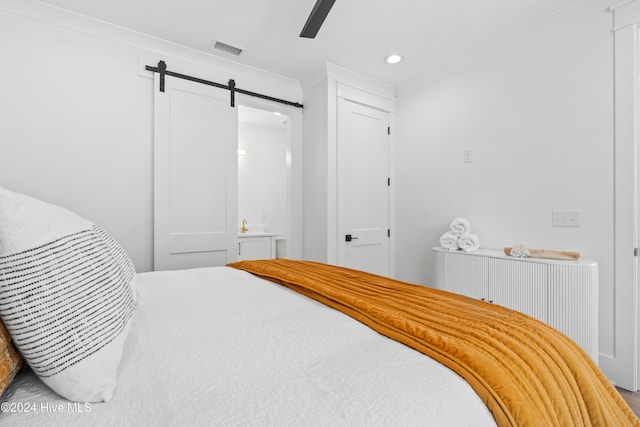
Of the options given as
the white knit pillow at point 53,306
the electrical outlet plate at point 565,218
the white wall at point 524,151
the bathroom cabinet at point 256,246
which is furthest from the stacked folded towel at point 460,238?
the bathroom cabinet at point 256,246

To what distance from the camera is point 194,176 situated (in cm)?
290

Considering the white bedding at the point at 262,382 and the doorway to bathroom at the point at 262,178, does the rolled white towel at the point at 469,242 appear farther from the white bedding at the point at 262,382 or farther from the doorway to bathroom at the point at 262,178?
the doorway to bathroom at the point at 262,178

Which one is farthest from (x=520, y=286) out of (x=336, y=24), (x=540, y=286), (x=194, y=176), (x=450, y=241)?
(x=194, y=176)

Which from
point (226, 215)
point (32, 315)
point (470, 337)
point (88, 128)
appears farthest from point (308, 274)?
point (88, 128)

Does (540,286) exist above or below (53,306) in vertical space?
below

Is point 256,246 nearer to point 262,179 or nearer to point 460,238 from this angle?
point 262,179

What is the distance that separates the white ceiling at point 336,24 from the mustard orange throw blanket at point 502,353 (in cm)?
215

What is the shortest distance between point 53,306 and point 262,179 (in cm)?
500

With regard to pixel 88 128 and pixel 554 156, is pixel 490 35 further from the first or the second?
pixel 88 128

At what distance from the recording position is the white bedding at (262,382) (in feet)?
1.89

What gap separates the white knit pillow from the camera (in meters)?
0.59

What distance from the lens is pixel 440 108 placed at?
10.8 feet

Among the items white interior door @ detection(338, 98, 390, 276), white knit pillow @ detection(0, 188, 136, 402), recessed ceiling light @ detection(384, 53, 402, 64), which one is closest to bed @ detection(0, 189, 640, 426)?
white knit pillow @ detection(0, 188, 136, 402)

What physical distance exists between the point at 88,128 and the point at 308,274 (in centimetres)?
217
